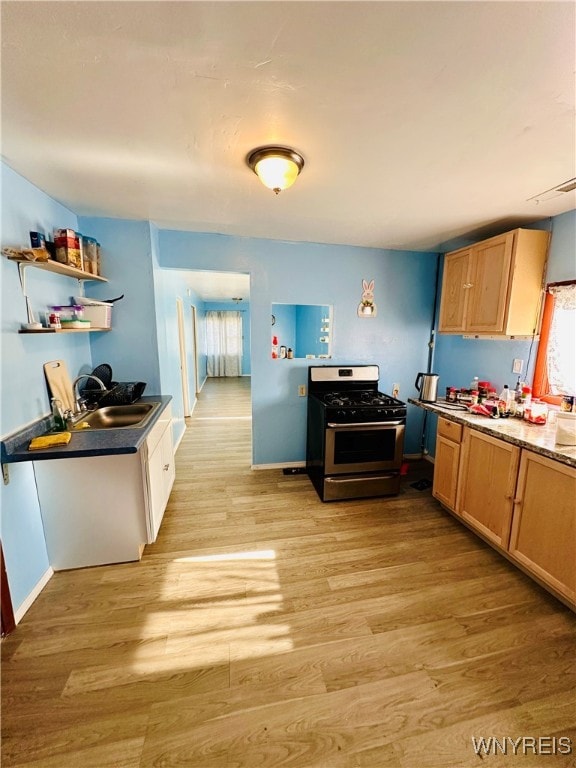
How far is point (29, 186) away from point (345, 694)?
3.10 metres

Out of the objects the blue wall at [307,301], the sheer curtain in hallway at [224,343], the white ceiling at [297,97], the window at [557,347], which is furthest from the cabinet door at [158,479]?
the sheer curtain in hallway at [224,343]

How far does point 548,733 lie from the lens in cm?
116

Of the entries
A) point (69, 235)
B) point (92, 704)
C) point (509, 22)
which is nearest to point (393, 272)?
point (509, 22)

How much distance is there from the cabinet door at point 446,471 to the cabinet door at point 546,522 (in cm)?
50

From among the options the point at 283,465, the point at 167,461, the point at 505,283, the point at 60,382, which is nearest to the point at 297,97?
the point at 505,283

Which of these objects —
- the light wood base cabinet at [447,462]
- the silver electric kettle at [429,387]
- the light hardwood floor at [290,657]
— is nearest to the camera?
the light hardwood floor at [290,657]

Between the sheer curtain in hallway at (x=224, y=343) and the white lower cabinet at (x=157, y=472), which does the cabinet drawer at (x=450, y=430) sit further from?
the sheer curtain in hallway at (x=224, y=343)

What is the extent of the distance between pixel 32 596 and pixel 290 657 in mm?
1457

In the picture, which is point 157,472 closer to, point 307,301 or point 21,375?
point 21,375

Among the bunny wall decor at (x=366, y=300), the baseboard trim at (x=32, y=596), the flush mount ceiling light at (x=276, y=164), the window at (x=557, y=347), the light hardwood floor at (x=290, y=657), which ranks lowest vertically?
the light hardwood floor at (x=290, y=657)

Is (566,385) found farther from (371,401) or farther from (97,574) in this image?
(97,574)

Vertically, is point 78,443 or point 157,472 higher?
point 78,443

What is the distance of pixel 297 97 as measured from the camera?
3.64 ft

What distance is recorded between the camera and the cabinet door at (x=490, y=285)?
90.6 inches
